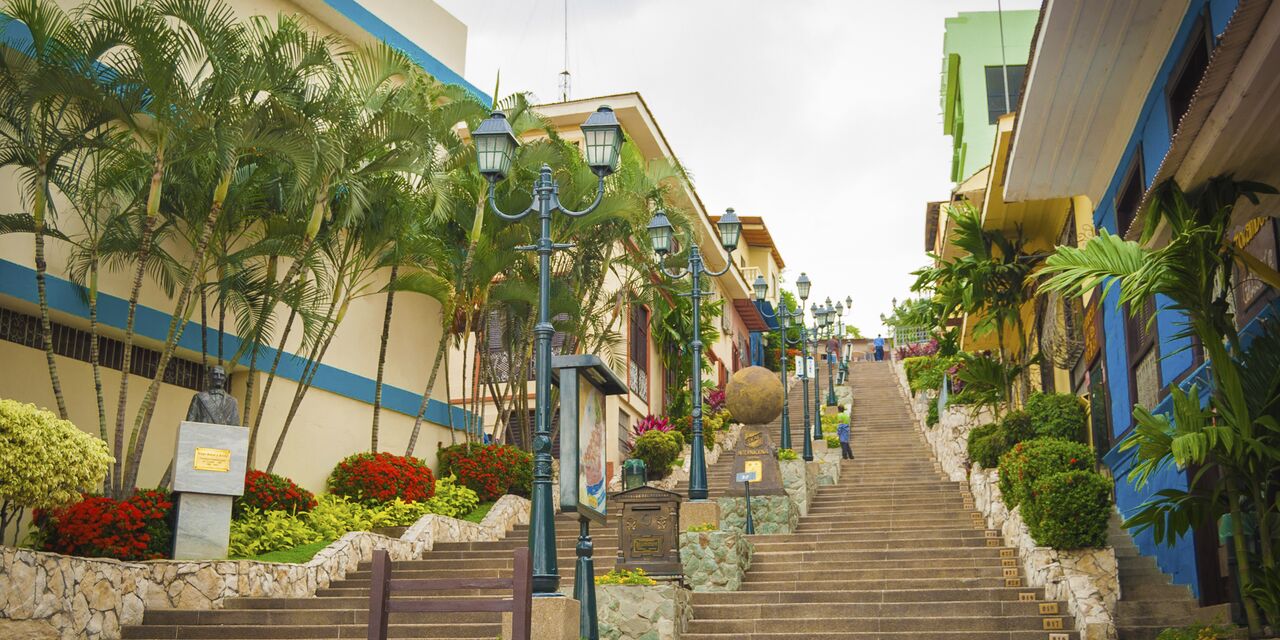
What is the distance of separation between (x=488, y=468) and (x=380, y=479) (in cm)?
258

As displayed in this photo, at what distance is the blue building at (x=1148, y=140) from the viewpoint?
820 cm

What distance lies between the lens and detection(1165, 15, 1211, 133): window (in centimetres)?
1113

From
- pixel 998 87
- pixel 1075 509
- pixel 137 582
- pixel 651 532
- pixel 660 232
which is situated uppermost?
pixel 998 87

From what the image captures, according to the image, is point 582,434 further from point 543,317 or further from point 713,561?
point 713,561

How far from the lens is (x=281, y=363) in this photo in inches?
780

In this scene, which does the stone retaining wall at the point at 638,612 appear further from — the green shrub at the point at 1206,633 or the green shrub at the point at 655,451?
the green shrub at the point at 655,451

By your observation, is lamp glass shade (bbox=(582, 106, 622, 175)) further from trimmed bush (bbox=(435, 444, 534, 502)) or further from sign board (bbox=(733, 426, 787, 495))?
trimmed bush (bbox=(435, 444, 534, 502))

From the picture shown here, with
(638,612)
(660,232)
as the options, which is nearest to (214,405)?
(638,612)

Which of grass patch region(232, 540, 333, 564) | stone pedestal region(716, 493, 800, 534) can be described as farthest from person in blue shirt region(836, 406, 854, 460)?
grass patch region(232, 540, 333, 564)

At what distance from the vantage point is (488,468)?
21.6 m

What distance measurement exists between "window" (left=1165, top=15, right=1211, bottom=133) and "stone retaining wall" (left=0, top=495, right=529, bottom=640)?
11371 millimetres

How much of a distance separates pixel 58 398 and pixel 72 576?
9.17 feet

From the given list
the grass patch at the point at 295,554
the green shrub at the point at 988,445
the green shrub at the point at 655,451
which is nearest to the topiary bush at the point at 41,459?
the grass patch at the point at 295,554

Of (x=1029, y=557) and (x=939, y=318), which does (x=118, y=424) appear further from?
(x=939, y=318)
